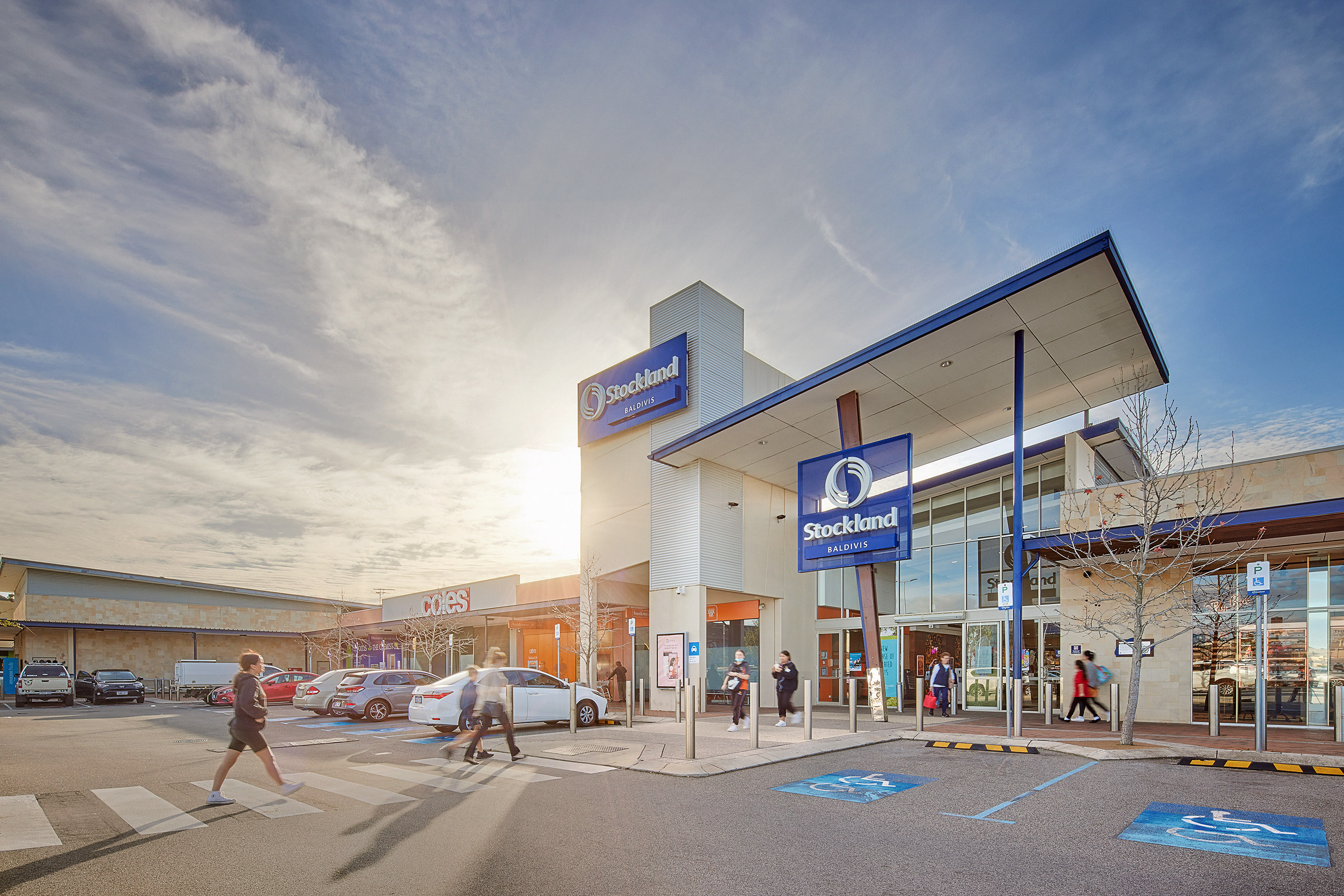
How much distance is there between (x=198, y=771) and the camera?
37.8 ft

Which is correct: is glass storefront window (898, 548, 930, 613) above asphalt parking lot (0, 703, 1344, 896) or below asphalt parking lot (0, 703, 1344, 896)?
above

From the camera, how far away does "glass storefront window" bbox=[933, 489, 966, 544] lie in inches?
992

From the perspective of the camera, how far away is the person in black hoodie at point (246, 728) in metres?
8.73

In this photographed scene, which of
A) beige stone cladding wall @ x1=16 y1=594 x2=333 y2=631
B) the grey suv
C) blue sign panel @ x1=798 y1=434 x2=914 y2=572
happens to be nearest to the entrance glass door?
blue sign panel @ x1=798 y1=434 x2=914 y2=572

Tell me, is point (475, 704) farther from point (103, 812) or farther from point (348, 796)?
point (103, 812)

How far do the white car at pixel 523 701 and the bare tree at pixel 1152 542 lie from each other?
1128cm

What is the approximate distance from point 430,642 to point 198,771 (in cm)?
3236

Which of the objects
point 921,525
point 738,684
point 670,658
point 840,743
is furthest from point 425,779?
point 921,525

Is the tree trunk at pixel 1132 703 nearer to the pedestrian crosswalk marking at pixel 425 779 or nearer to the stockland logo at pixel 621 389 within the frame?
the pedestrian crosswalk marking at pixel 425 779

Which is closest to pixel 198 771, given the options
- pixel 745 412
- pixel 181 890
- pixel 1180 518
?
pixel 181 890

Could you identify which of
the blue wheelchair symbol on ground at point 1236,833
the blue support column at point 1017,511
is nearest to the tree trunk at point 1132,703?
the blue support column at point 1017,511

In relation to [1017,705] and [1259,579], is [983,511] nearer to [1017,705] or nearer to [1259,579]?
[1017,705]

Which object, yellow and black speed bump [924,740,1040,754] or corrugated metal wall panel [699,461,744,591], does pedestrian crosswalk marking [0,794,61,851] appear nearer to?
yellow and black speed bump [924,740,1040,754]

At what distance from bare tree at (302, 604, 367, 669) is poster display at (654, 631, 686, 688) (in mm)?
30495
